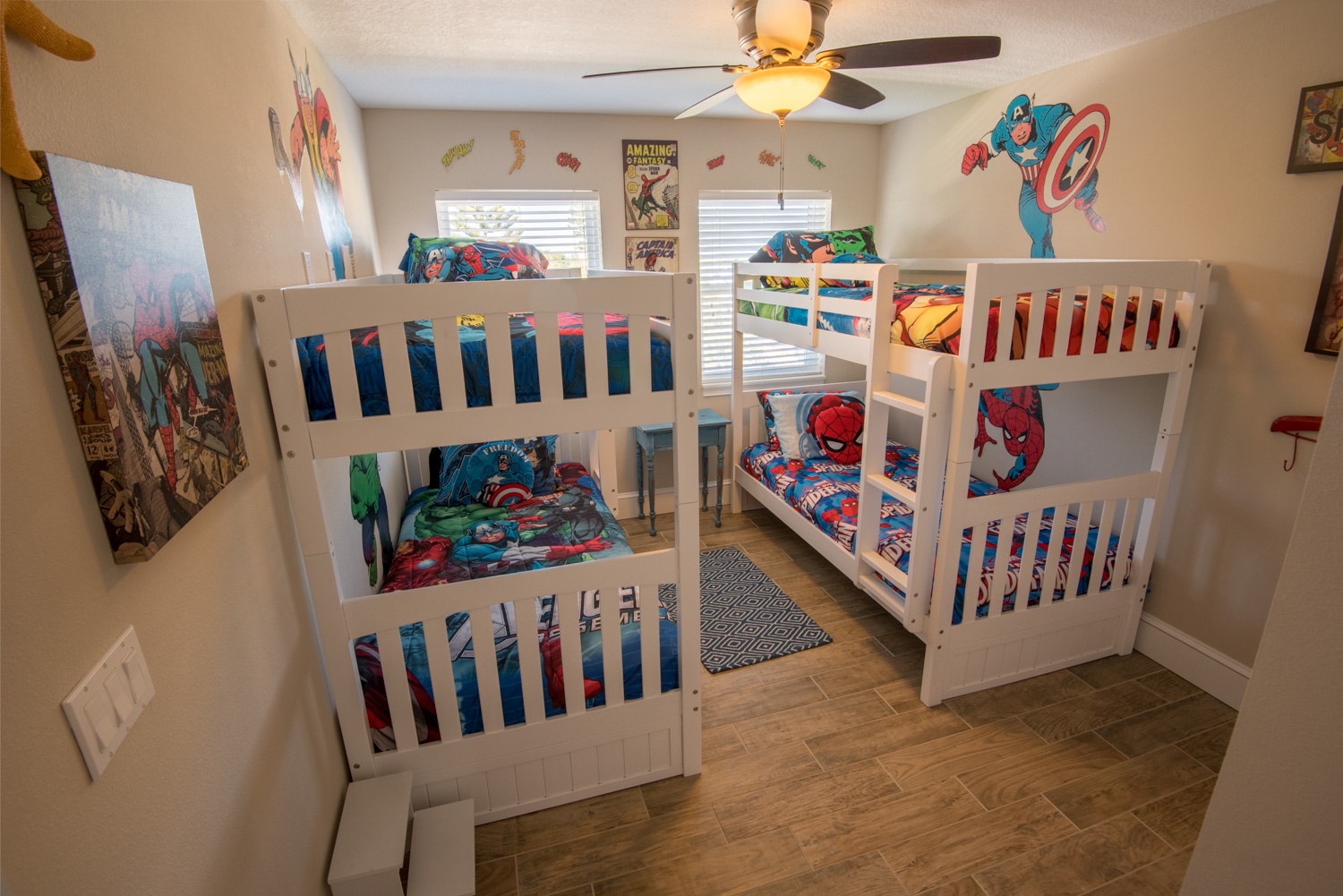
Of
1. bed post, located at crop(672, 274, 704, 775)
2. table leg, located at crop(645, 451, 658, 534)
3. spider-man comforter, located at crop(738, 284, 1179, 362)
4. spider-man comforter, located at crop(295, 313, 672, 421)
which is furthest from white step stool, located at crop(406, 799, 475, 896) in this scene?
table leg, located at crop(645, 451, 658, 534)

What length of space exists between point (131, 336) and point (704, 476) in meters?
3.49

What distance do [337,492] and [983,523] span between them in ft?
6.84

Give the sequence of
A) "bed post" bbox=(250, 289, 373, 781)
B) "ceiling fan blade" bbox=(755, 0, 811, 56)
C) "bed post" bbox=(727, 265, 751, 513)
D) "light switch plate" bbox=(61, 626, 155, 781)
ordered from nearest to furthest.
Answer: "light switch plate" bbox=(61, 626, 155, 781) < "bed post" bbox=(250, 289, 373, 781) < "ceiling fan blade" bbox=(755, 0, 811, 56) < "bed post" bbox=(727, 265, 751, 513)

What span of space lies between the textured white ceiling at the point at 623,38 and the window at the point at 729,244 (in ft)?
2.93

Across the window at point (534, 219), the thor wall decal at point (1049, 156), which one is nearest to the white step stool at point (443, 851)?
the window at point (534, 219)

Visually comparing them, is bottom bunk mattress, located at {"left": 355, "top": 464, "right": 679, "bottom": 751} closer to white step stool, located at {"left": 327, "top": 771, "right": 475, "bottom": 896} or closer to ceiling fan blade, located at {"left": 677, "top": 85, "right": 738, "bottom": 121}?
white step stool, located at {"left": 327, "top": 771, "right": 475, "bottom": 896}

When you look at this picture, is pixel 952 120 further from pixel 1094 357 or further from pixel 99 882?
pixel 99 882

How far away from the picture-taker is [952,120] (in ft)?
11.3

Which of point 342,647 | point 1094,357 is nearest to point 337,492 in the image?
point 342,647

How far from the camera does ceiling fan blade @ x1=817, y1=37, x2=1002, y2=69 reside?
183 cm

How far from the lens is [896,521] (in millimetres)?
2742

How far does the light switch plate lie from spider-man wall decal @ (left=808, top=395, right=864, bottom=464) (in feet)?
10.6

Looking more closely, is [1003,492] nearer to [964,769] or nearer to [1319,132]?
[964,769]

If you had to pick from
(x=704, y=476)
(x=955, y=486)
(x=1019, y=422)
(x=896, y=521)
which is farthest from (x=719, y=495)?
(x=955, y=486)
